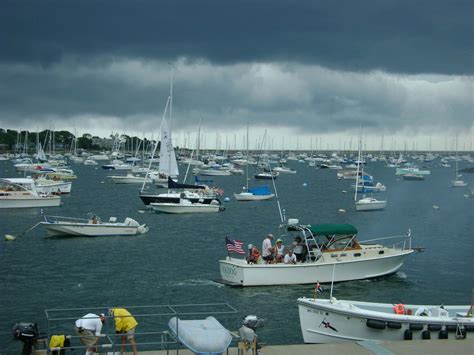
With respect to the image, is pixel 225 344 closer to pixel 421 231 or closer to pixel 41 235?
pixel 41 235

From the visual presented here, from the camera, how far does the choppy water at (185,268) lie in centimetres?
3378

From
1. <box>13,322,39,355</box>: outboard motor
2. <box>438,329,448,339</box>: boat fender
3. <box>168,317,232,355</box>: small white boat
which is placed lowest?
<box>438,329,448,339</box>: boat fender

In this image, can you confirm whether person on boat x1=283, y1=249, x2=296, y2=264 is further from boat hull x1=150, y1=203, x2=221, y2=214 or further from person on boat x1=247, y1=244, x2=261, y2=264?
boat hull x1=150, y1=203, x2=221, y2=214

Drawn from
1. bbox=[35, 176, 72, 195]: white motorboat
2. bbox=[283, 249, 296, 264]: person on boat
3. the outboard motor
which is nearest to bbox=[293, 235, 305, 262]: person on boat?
bbox=[283, 249, 296, 264]: person on boat

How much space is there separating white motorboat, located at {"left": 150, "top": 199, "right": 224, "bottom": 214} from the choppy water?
1.23m

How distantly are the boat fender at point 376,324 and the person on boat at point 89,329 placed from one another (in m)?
9.78

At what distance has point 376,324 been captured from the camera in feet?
78.5

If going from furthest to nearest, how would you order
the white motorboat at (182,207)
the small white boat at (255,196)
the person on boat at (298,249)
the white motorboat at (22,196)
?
1. the small white boat at (255,196)
2. the white motorboat at (22,196)
3. the white motorboat at (182,207)
4. the person on boat at (298,249)

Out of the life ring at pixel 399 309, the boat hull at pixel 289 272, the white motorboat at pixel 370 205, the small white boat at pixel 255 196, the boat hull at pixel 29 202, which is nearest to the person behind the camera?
the life ring at pixel 399 309

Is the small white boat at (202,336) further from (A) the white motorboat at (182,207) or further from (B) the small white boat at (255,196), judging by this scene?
(B) the small white boat at (255,196)

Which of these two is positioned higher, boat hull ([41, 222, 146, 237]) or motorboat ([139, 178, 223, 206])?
motorboat ([139, 178, 223, 206])

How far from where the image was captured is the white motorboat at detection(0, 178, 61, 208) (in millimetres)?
80137

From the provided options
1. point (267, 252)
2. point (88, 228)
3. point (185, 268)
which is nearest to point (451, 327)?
point (267, 252)

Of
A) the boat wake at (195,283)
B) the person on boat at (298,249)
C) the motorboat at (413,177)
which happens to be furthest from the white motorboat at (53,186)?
the motorboat at (413,177)
